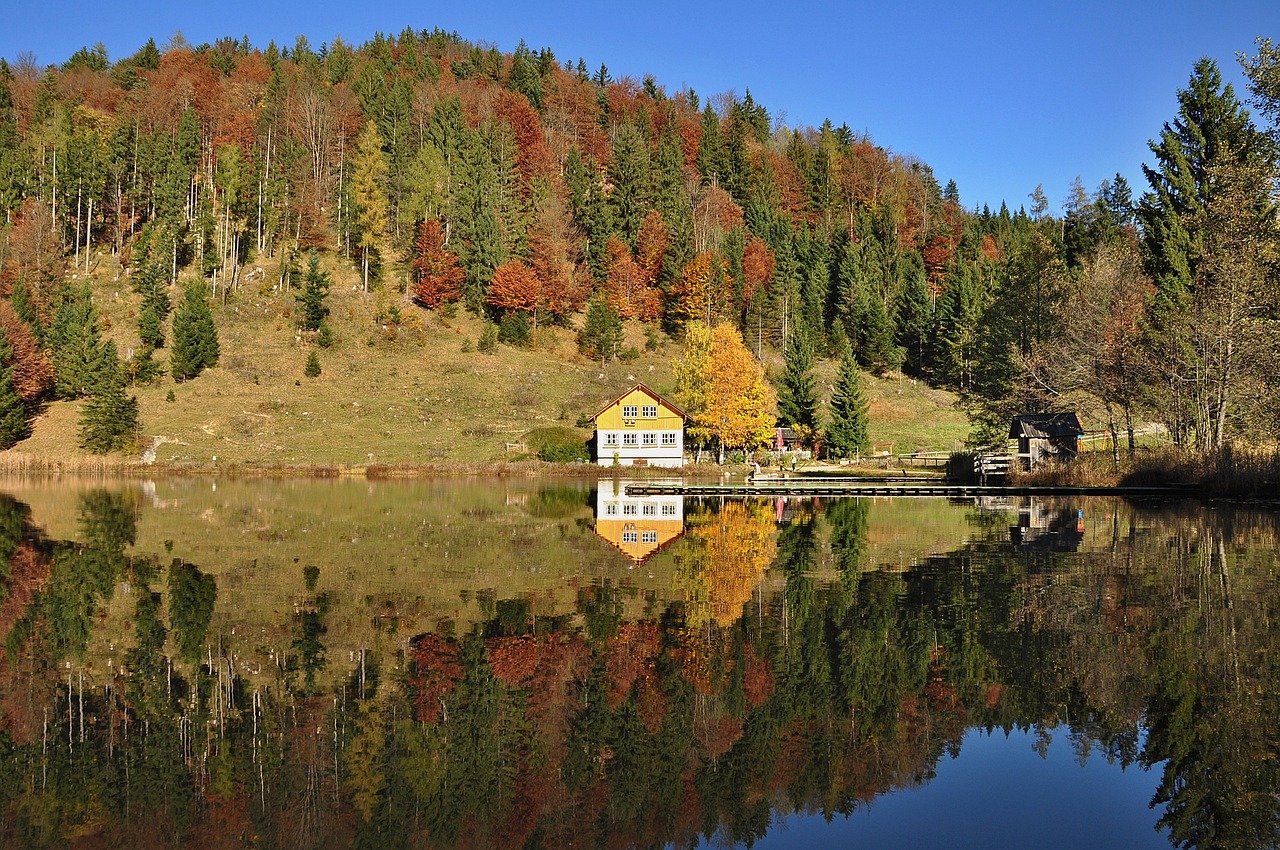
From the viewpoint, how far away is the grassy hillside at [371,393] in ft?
215

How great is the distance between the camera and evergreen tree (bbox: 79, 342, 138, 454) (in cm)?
6272

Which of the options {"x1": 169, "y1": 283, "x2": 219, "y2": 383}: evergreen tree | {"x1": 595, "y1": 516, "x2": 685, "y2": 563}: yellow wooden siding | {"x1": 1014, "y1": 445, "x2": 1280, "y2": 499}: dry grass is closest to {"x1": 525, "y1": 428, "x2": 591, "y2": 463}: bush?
{"x1": 169, "y1": 283, "x2": 219, "y2": 383}: evergreen tree

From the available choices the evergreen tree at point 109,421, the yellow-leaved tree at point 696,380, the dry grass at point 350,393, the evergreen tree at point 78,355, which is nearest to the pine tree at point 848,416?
the yellow-leaved tree at point 696,380

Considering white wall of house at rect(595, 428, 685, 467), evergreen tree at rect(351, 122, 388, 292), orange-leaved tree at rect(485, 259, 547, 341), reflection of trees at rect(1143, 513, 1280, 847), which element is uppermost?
evergreen tree at rect(351, 122, 388, 292)

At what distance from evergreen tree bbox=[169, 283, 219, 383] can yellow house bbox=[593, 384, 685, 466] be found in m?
32.3

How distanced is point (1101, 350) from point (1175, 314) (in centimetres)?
407

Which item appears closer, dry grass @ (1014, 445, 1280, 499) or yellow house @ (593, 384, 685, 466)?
dry grass @ (1014, 445, 1280, 499)

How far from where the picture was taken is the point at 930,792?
8.34 m

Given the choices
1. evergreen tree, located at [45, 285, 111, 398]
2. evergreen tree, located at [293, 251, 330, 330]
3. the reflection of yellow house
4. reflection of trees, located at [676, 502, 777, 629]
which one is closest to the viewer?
reflection of trees, located at [676, 502, 777, 629]

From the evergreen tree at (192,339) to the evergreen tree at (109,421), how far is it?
9.33 metres

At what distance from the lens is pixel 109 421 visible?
6281cm

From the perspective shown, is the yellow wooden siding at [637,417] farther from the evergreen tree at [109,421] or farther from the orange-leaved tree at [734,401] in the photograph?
the evergreen tree at [109,421]

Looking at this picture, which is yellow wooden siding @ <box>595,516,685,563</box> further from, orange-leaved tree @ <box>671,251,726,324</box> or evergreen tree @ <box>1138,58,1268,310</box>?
orange-leaved tree @ <box>671,251,726,324</box>

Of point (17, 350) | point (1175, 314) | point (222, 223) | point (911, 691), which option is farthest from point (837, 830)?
point (222, 223)
